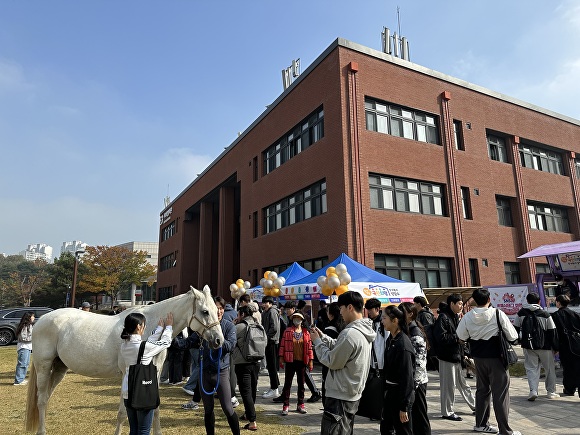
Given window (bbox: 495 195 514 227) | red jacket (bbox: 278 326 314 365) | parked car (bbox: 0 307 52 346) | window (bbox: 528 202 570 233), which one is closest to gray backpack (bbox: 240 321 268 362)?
red jacket (bbox: 278 326 314 365)

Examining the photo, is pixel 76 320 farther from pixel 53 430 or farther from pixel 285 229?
pixel 285 229

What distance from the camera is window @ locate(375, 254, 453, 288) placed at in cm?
1666

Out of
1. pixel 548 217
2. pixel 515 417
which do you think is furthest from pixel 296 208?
pixel 548 217

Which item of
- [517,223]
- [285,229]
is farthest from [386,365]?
[517,223]

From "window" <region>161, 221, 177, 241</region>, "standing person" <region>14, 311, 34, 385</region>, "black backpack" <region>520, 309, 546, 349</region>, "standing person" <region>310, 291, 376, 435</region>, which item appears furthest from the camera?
"window" <region>161, 221, 177, 241</region>

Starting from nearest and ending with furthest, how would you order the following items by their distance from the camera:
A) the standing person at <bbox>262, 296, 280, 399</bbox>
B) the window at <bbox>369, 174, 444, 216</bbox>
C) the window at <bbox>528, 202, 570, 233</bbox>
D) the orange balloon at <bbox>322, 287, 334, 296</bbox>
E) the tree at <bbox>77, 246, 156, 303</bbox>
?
the standing person at <bbox>262, 296, 280, 399</bbox> < the orange balloon at <bbox>322, 287, 334, 296</bbox> < the window at <bbox>369, 174, 444, 216</bbox> < the window at <bbox>528, 202, 570, 233</bbox> < the tree at <bbox>77, 246, 156, 303</bbox>

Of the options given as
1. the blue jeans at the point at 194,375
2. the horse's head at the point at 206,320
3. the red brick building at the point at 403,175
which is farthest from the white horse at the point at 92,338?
the red brick building at the point at 403,175

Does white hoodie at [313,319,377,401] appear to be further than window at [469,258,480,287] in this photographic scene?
No

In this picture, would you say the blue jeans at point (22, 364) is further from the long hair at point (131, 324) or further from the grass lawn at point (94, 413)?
the long hair at point (131, 324)

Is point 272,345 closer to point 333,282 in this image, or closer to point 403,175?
point 333,282

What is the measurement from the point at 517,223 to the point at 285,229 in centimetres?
1322

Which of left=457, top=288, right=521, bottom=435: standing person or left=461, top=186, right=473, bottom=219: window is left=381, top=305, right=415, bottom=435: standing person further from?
left=461, top=186, right=473, bottom=219: window

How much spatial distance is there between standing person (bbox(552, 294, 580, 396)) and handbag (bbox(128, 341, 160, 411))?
A: 26.3 feet

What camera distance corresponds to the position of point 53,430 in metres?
6.00
